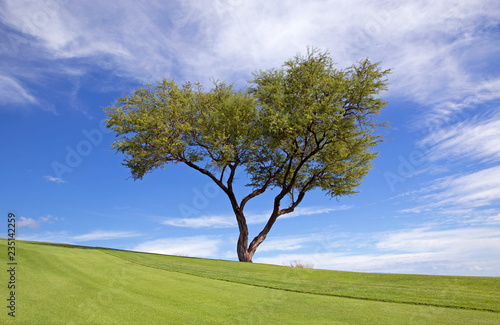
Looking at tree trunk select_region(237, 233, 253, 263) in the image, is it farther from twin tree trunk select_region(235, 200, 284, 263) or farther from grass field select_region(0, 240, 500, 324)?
grass field select_region(0, 240, 500, 324)

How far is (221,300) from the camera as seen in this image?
28.6 feet

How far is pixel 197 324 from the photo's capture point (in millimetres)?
6457

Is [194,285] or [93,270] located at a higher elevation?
[93,270]

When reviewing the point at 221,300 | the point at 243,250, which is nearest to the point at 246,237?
the point at 243,250

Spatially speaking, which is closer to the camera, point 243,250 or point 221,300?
point 221,300

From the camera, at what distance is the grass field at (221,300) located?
6984mm

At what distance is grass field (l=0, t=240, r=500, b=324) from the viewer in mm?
6984

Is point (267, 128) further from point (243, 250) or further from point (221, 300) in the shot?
point (221, 300)

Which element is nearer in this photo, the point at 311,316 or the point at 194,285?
the point at 311,316

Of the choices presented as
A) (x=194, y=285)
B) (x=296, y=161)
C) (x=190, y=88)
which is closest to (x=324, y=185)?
(x=296, y=161)

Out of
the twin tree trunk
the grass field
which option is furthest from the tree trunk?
the grass field

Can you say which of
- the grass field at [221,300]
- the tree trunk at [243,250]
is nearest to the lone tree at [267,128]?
the tree trunk at [243,250]

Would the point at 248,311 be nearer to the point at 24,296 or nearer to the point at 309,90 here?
the point at 24,296

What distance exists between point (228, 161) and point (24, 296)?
20048mm
